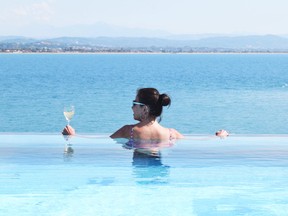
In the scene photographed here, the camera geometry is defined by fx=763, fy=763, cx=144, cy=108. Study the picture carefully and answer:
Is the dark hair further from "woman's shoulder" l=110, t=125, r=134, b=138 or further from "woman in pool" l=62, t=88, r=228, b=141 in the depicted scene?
"woman's shoulder" l=110, t=125, r=134, b=138

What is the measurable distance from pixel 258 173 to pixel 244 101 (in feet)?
130

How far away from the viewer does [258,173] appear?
7.11m

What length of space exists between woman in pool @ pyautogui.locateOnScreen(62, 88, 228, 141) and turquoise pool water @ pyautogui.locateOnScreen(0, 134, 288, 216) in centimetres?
17

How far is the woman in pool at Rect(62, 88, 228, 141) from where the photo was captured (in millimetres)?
7637

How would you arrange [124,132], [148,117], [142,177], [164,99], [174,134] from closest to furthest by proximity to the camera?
[142,177], [164,99], [148,117], [124,132], [174,134]

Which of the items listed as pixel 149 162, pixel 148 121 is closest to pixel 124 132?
pixel 148 121

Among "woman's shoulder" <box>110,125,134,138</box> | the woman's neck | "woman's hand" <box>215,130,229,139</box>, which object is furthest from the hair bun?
"woman's hand" <box>215,130,229,139</box>

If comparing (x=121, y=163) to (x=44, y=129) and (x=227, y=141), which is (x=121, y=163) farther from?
(x=44, y=129)

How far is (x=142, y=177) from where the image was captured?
22.2ft

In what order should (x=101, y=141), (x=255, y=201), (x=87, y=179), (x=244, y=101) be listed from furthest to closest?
(x=244, y=101), (x=101, y=141), (x=87, y=179), (x=255, y=201)

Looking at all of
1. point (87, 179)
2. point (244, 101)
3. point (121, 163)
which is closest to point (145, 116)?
point (121, 163)

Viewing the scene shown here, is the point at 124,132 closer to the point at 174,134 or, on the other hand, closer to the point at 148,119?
the point at 148,119

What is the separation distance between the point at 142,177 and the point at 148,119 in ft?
3.99

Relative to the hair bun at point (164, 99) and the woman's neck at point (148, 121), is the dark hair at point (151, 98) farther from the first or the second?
the woman's neck at point (148, 121)
